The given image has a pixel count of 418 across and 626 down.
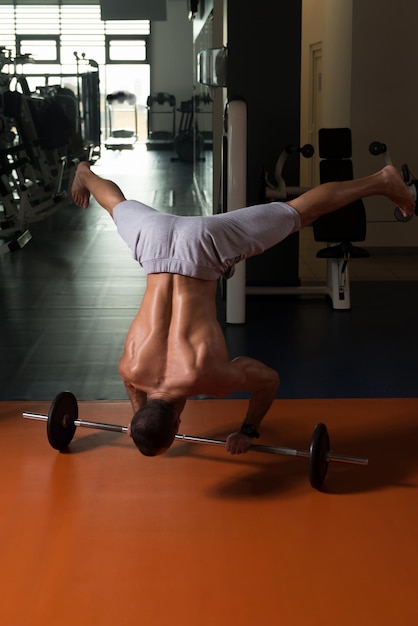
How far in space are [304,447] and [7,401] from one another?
1.27 meters

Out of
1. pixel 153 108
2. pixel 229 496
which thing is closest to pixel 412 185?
pixel 229 496

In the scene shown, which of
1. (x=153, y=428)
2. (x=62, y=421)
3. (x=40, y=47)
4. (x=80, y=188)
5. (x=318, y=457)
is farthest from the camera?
(x=40, y=47)

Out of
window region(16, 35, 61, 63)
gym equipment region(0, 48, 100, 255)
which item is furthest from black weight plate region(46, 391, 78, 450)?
window region(16, 35, 61, 63)

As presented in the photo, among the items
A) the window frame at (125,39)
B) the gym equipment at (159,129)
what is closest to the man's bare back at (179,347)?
the window frame at (125,39)

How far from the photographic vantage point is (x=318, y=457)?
2.51 m

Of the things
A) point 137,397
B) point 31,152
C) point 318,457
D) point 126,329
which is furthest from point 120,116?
point 318,457

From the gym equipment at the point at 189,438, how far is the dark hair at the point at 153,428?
9.0 inches

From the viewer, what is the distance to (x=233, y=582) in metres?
2.08

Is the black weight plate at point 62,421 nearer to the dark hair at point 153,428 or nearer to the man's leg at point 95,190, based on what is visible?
the dark hair at point 153,428

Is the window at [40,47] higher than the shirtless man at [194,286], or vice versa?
the window at [40,47]

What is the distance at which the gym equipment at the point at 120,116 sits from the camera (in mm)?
13547

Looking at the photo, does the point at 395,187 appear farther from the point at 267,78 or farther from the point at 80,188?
the point at 267,78

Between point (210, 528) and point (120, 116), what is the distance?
12353 mm

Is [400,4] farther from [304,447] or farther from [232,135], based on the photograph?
[304,447]
